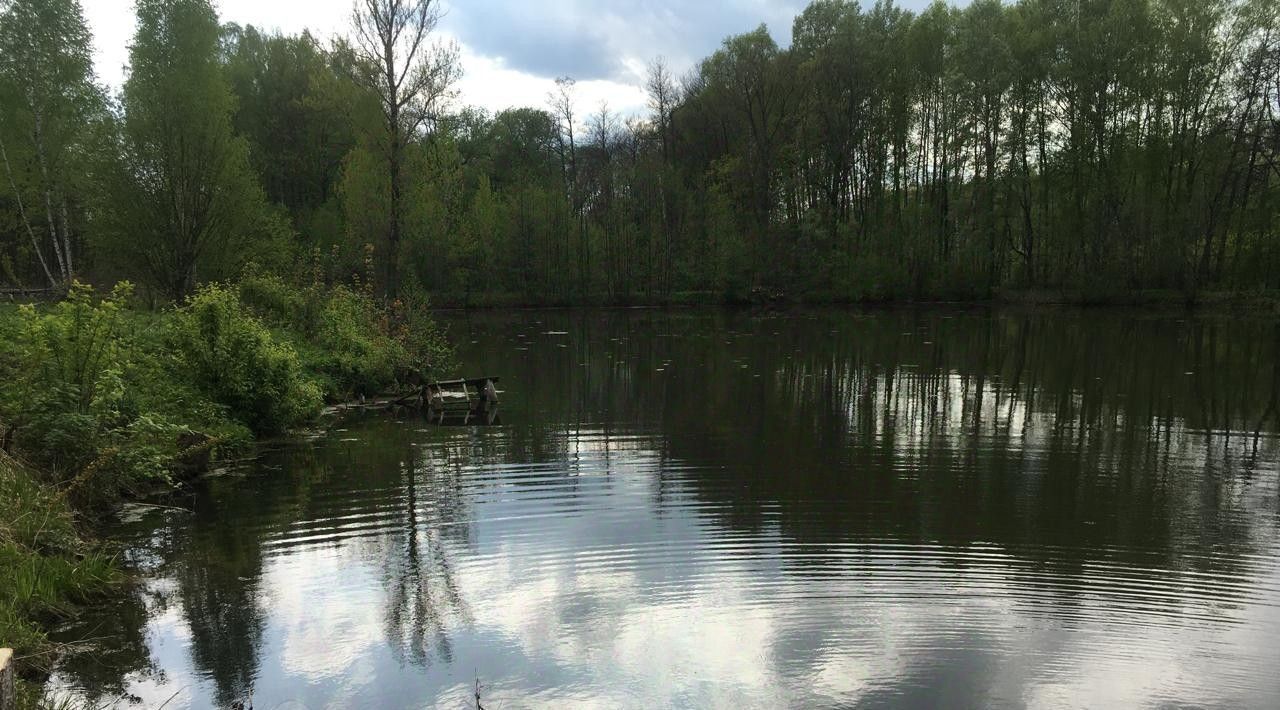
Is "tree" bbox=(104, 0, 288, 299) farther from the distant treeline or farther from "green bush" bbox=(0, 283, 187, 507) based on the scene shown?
"green bush" bbox=(0, 283, 187, 507)

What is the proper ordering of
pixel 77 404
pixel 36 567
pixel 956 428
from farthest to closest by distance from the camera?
pixel 956 428 < pixel 77 404 < pixel 36 567

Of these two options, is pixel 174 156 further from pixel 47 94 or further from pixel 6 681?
pixel 6 681

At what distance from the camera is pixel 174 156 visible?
22281mm

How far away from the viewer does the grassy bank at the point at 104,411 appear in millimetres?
6113

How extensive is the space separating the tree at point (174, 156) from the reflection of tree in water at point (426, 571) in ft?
55.5

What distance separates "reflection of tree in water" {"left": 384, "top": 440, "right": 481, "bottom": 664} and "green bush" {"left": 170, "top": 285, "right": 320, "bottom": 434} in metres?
3.56

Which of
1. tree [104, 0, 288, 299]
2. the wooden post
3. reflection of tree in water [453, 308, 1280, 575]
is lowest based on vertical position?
reflection of tree in water [453, 308, 1280, 575]

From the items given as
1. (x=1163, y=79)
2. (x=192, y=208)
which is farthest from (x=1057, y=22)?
(x=192, y=208)

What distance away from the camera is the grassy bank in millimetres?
6113

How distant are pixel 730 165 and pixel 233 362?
1860 inches

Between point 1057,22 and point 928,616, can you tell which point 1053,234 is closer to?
point 1057,22

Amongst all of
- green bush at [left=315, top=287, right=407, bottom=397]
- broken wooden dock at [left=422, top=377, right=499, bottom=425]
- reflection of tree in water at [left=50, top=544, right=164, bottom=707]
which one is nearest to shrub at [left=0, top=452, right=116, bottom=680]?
reflection of tree in water at [left=50, top=544, right=164, bottom=707]

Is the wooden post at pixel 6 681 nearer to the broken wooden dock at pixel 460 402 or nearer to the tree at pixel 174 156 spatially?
the broken wooden dock at pixel 460 402

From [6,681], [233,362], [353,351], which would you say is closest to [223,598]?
[6,681]
